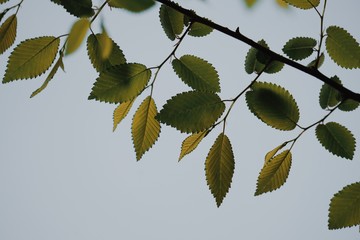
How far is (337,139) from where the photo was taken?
0.78m

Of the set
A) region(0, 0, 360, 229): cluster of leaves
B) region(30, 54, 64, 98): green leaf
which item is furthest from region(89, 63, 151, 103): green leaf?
region(30, 54, 64, 98): green leaf

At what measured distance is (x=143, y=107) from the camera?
2.53ft

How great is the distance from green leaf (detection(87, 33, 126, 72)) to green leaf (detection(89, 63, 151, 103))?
0.11 feet

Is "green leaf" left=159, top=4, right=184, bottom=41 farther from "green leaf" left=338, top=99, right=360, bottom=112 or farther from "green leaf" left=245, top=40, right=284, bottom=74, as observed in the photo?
"green leaf" left=338, top=99, right=360, bottom=112

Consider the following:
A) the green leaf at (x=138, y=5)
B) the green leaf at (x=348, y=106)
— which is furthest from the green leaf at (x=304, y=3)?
the green leaf at (x=138, y=5)

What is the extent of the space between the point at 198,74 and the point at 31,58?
0.38m

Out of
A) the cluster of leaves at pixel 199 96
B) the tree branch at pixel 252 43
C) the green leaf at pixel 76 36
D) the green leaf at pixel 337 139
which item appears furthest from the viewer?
the green leaf at pixel 337 139

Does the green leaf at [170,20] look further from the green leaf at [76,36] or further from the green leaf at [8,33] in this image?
the green leaf at [76,36]

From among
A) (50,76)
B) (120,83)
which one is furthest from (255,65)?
(50,76)

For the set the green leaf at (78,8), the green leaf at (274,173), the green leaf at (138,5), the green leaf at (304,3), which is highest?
the green leaf at (304,3)

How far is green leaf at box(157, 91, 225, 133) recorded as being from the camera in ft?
2.15

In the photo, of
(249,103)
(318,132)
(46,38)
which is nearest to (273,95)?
(249,103)

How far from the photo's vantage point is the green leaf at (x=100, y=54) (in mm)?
696

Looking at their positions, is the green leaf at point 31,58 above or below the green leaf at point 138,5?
above
